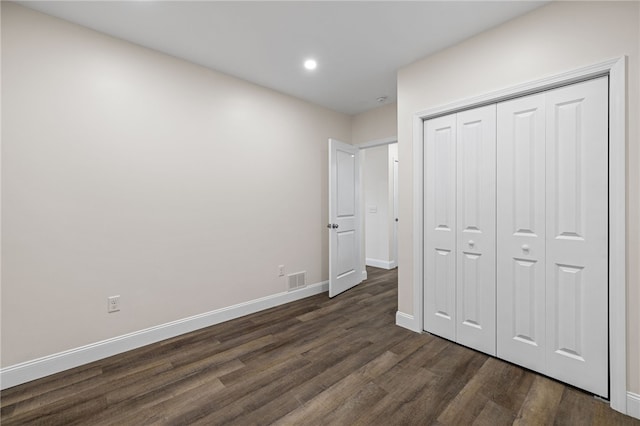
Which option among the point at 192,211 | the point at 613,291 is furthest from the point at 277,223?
the point at 613,291

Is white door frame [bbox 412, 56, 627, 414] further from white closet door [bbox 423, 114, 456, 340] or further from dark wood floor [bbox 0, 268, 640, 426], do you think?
white closet door [bbox 423, 114, 456, 340]

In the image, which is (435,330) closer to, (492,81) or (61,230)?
(492,81)

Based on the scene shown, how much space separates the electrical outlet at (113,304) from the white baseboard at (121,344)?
9.8 inches

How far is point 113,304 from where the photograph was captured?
2346mm

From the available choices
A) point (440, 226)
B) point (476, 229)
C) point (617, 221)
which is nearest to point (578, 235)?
point (617, 221)

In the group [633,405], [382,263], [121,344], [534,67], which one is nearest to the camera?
[633,405]

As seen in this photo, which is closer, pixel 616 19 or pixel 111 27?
pixel 616 19

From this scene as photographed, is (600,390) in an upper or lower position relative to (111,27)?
lower

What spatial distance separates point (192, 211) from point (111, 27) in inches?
65.1

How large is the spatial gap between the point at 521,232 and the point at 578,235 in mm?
330

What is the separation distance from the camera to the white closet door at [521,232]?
6.71 feet

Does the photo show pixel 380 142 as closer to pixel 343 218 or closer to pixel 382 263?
pixel 343 218

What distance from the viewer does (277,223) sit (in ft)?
11.6

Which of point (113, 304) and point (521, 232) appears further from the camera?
point (113, 304)
